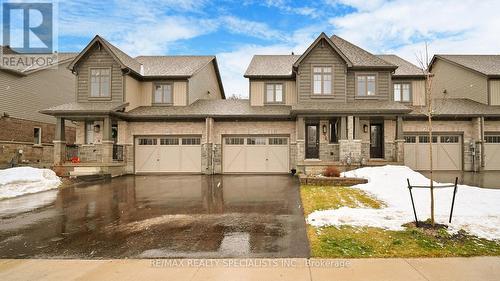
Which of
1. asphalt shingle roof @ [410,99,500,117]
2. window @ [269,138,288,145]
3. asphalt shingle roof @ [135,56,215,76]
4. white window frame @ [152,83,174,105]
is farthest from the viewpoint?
asphalt shingle roof @ [135,56,215,76]

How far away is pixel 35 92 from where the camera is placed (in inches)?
898

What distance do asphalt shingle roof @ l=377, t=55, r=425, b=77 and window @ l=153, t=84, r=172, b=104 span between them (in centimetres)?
1544

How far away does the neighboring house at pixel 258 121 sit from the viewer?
1775 cm

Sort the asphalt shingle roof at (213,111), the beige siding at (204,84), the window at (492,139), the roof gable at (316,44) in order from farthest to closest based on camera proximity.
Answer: the beige siding at (204,84) → the window at (492,139) → the asphalt shingle roof at (213,111) → the roof gable at (316,44)

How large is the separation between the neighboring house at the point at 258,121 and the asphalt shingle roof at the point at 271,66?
0.24 metres

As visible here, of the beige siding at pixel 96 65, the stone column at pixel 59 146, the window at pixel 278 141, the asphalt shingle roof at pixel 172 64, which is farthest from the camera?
the asphalt shingle roof at pixel 172 64

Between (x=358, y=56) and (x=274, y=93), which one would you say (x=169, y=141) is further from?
(x=358, y=56)

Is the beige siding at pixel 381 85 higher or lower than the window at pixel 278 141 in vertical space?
higher

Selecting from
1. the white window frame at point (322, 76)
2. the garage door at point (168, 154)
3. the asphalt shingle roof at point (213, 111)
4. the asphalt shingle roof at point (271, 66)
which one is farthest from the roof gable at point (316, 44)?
the garage door at point (168, 154)

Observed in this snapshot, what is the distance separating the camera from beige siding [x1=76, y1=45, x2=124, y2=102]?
61.0ft

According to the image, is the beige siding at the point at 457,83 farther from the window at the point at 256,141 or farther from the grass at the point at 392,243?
the grass at the point at 392,243

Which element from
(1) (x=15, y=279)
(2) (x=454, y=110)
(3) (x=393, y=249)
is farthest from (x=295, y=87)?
(1) (x=15, y=279)

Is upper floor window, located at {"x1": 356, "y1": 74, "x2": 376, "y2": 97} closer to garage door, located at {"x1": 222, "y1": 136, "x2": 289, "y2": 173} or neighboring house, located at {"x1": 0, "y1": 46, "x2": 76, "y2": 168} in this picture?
garage door, located at {"x1": 222, "y1": 136, "x2": 289, "y2": 173}

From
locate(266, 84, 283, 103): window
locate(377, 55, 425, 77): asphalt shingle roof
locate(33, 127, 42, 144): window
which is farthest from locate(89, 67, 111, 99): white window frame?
locate(377, 55, 425, 77): asphalt shingle roof
